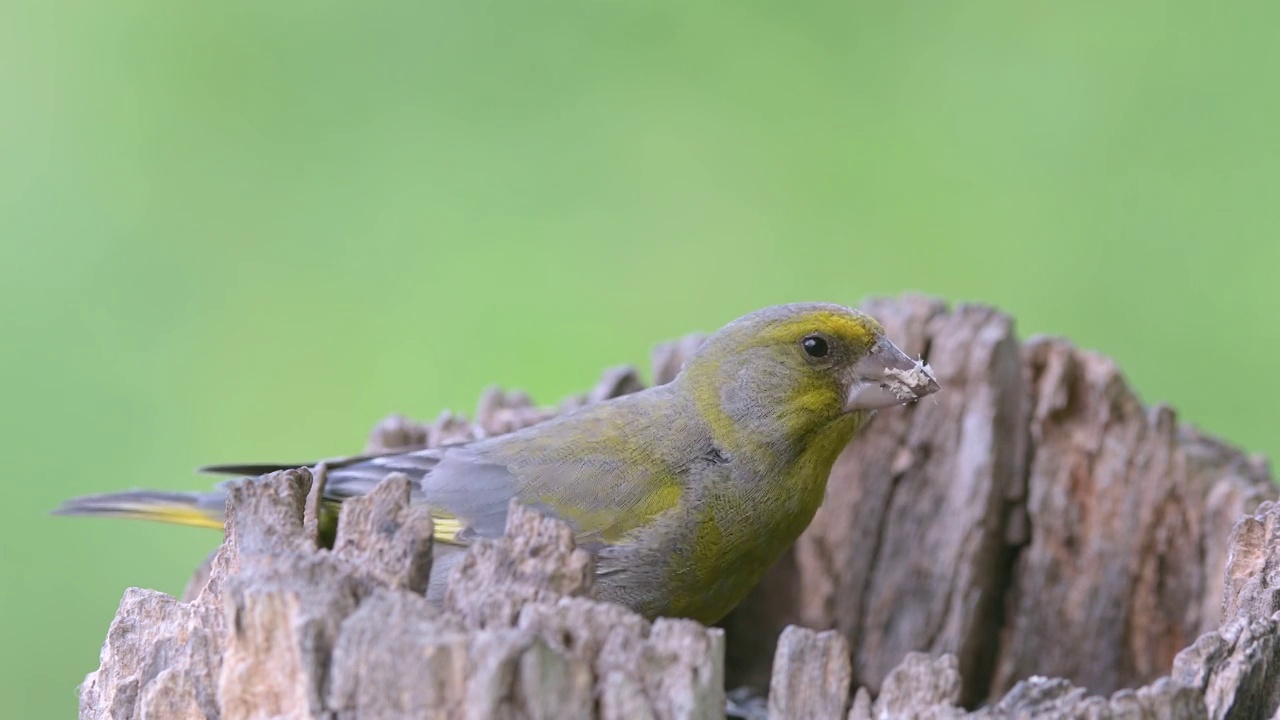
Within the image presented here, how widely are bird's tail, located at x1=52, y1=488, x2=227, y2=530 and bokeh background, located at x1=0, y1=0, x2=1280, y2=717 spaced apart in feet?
8.14

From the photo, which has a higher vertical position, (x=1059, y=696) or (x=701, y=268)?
(x=701, y=268)

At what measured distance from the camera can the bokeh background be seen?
7.54 metres

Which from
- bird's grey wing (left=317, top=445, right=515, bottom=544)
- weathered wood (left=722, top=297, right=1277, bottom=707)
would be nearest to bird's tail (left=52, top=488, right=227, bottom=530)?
bird's grey wing (left=317, top=445, right=515, bottom=544)

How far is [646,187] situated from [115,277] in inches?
116

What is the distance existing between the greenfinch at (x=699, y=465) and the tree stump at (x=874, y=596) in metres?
0.46

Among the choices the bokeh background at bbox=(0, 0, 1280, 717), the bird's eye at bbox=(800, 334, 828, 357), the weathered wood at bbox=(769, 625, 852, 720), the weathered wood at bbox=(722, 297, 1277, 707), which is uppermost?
the bokeh background at bbox=(0, 0, 1280, 717)

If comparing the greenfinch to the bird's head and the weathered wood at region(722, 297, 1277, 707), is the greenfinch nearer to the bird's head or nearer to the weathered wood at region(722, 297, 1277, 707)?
the bird's head

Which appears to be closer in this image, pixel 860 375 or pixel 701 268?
pixel 860 375

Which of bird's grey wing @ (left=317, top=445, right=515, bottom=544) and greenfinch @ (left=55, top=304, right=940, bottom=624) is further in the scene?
bird's grey wing @ (left=317, top=445, right=515, bottom=544)

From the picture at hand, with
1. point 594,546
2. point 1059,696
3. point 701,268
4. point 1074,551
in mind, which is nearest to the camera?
point 1059,696

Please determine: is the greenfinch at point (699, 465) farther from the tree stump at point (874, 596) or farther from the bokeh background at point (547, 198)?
the bokeh background at point (547, 198)

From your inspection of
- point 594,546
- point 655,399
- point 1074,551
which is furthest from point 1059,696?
point 1074,551

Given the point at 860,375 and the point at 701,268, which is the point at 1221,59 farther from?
the point at 860,375

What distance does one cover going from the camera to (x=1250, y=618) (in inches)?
121
